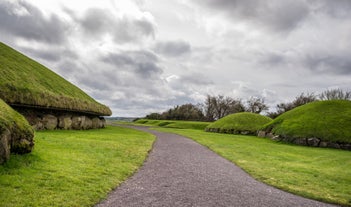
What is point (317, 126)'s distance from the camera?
31016 millimetres

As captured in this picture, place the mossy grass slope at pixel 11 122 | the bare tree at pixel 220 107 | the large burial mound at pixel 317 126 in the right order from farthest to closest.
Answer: the bare tree at pixel 220 107
the large burial mound at pixel 317 126
the mossy grass slope at pixel 11 122

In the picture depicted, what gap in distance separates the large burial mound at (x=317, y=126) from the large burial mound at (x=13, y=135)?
29.5 meters

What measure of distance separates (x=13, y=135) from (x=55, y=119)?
14.2m

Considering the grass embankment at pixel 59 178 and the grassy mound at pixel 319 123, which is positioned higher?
the grassy mound at pixel 319 123

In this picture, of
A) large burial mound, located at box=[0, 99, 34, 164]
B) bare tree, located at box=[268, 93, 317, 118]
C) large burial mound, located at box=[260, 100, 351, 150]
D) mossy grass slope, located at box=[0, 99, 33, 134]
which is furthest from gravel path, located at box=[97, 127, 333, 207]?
bare tree, located at box=[268, 93, 317, 118]

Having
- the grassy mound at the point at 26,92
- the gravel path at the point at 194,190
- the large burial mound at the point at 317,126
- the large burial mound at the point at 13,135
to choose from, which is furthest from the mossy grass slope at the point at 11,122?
the large burial mound at the point at 317,126

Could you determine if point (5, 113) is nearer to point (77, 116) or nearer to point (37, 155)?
point (37, 155)

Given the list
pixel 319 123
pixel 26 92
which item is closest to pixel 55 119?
pixel 26 92

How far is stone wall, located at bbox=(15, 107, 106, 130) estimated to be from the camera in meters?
19.5

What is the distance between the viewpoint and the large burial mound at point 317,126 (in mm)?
28219

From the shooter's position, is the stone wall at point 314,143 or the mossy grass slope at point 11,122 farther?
the stone wall at point 314,143

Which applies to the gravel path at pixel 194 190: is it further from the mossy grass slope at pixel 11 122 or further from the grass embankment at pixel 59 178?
the mossy grass slope at pixel 11 122

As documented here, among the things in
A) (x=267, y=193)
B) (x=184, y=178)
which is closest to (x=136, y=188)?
(x=184, y=178)

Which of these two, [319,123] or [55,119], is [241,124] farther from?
[55,119]
